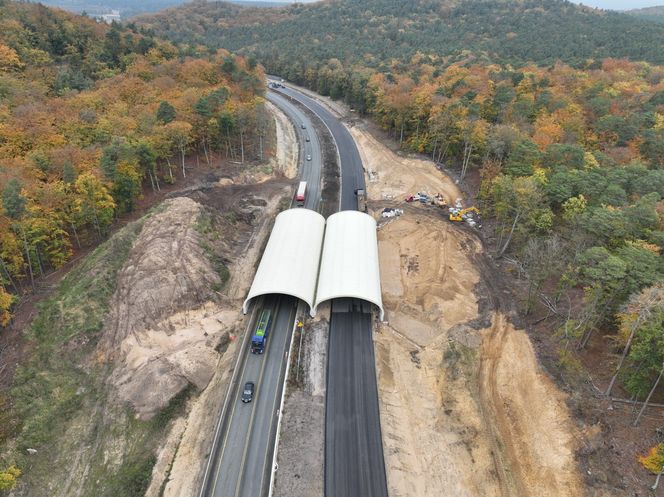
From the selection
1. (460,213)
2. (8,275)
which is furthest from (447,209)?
(8,275)

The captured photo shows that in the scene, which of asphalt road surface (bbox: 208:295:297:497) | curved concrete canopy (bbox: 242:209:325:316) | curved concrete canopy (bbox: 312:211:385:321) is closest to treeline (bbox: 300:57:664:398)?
curved concrete canopy (bbox: 312:211:385:321)

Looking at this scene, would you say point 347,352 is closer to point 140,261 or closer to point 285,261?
point 285,261

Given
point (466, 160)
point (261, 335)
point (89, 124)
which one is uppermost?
point (89, 124)

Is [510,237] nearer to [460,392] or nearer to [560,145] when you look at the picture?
[560,145]

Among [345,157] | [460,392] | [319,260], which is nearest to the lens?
[460,392]

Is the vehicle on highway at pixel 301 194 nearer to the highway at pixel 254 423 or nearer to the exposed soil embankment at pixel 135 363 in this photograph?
the exposed soil embankment at pixel 135 363

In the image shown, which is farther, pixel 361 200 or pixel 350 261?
pixel 361 200

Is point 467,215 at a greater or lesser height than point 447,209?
greater
